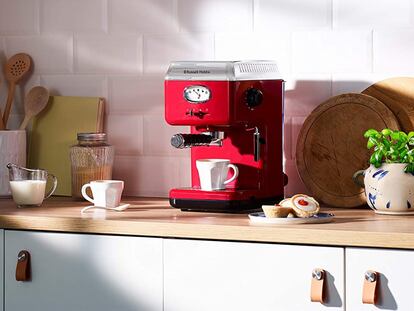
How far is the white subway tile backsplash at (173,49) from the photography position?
123 inches

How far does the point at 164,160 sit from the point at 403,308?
1.11 metres

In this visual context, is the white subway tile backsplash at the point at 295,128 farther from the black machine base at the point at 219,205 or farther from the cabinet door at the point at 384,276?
the cabinet door at the point at 384,276

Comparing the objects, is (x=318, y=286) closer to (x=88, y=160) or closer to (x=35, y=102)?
(x=88, y=160)

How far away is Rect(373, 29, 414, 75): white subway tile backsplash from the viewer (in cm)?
290

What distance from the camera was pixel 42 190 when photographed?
9.70 ft


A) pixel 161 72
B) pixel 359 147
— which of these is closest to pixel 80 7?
pixel 161 72

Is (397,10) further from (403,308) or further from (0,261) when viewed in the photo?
(0,261)

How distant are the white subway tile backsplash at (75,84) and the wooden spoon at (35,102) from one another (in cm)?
5

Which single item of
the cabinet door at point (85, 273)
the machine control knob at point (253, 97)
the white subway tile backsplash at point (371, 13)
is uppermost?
the white subway tile backsplash at point (371, 13)

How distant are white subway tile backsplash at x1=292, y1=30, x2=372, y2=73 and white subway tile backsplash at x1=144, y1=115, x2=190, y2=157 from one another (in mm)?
455

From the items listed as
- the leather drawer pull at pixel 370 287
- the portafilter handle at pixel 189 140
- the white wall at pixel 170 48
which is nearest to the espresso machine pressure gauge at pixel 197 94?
the portafilter handle at pixel 189 140

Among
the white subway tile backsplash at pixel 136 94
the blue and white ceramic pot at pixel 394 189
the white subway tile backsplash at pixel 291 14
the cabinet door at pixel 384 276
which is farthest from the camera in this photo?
the white subway tile backsplash at pixel 136 94

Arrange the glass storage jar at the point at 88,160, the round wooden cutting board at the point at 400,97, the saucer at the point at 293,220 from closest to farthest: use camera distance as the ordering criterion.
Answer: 1. the saucer at the point at 293,220
2. the round wooden cutting board at the point at 400,97
3. the glass storage jar at the point at 88,160

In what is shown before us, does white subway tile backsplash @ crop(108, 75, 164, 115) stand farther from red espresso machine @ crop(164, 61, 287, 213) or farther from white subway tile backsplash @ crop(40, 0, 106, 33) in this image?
red espresso machine @ crop(164, 61, 287, 213)
